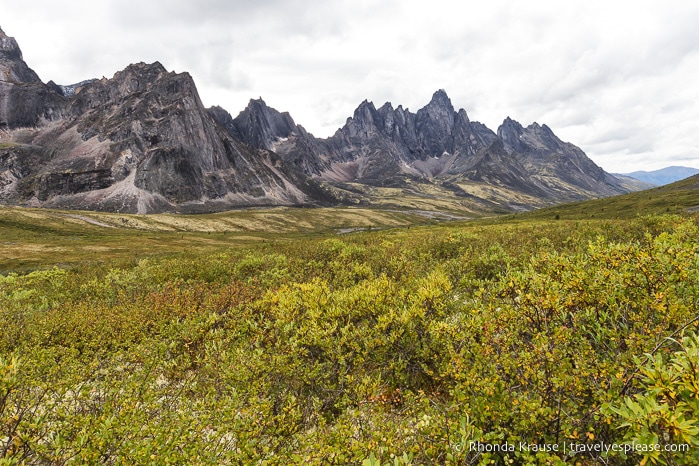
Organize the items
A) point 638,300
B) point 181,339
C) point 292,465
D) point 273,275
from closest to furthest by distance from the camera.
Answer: point 292,465, point 638,300, point 181,339, point 273,275

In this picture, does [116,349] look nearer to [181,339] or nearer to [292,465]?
[181,339]

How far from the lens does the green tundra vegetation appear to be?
4.87m

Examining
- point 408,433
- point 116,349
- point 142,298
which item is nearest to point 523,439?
point 408,433

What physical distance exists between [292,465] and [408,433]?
1951mm

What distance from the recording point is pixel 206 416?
20.1 ft

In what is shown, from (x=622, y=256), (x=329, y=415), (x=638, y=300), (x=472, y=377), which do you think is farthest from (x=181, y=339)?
(x=622, y=256)

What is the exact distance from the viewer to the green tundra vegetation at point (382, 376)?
4.87m

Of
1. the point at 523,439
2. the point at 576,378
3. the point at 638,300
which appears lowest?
the point at 523,439

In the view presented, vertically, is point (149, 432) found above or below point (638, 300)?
below

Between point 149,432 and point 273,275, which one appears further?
point 273,275

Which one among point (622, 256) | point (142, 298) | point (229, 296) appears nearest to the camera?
point (622, 256)

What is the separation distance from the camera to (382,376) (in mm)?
8797

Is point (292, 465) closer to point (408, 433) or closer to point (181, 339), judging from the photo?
point (408, 433)

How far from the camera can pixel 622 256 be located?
947cm
